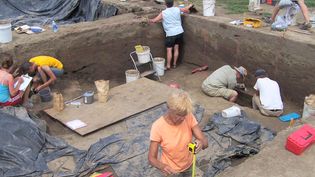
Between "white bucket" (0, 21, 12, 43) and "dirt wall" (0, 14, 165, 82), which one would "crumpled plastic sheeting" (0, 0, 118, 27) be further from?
"white bucket" (0, 21, 12, 43)

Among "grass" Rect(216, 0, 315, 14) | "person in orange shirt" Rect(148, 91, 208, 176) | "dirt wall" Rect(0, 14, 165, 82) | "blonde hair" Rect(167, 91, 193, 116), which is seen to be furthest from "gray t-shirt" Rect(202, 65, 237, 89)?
"blonde hair" Rect(167, 91, 193, 116)

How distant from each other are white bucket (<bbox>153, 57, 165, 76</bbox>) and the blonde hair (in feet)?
20.5

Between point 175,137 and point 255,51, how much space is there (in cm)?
540

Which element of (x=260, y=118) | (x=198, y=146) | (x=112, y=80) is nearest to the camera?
(x=198, y=146)

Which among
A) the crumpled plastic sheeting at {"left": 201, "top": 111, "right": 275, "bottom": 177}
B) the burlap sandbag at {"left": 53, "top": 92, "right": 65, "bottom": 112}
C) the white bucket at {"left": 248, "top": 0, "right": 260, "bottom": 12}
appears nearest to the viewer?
the crumpled plastic sheeting at {"left": 201, "top": 111, "right": 275, "bottom": 177}

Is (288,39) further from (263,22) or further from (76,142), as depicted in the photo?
(76,142)

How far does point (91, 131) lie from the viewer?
249 inches

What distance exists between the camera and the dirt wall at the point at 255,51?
753 cm

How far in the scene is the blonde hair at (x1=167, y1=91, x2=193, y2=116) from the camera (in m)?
3.29

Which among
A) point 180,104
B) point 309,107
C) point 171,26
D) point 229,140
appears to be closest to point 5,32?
point 171,26

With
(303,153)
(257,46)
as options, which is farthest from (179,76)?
(303,153)

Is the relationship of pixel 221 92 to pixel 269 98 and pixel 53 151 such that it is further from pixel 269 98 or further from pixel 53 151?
pixel 53 151

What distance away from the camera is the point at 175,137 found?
3.58m

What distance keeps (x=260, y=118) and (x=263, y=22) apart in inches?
115
